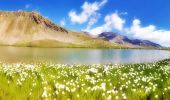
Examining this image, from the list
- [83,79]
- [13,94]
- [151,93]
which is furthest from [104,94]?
[83,79]

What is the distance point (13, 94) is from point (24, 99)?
0.69 m

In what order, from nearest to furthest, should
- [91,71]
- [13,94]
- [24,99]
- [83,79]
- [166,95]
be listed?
[24,99] → [13,94] → [166,95] → [83,79] → [91,71]

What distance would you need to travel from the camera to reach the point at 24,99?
794cm

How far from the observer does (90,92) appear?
8.68 m

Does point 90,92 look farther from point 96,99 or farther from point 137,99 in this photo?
point 137,99

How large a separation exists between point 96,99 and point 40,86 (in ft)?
7.92

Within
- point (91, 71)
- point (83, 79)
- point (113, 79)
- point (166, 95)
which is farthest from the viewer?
point (91, 71)

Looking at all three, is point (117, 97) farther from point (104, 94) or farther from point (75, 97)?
point (75, 97)

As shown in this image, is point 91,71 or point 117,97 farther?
point 91,71

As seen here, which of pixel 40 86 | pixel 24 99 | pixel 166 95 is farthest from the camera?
pixel 40 86

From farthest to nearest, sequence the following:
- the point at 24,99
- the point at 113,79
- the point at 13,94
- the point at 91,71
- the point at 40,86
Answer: the point at 91,71
the point at 113,79
the point at 40,86
the point at 13,94
the point at 24,99

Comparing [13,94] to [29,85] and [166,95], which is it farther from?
[166,95]

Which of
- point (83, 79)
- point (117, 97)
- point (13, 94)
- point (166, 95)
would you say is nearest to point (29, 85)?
point (13, 94)

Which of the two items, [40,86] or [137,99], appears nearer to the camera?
[137,99]
